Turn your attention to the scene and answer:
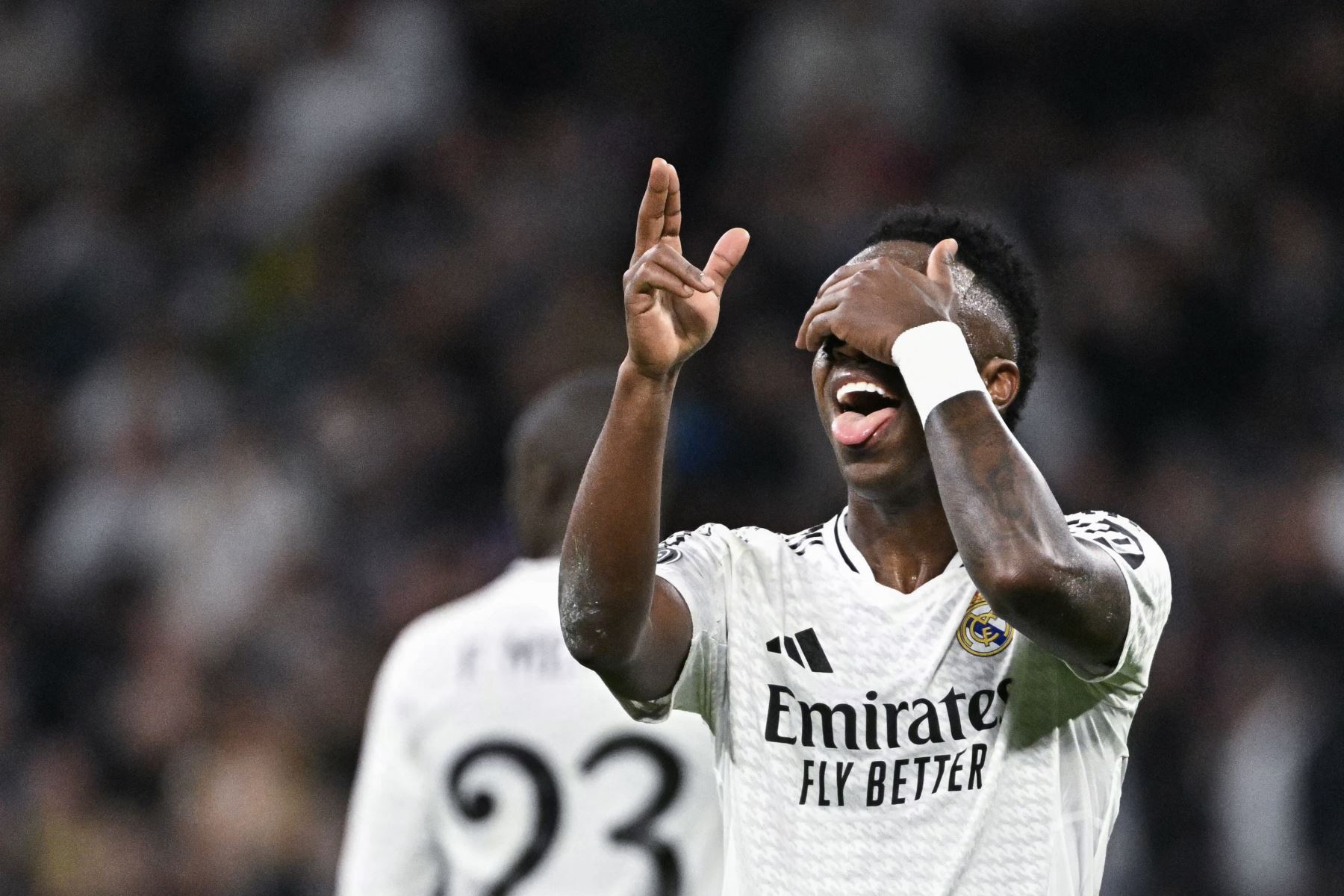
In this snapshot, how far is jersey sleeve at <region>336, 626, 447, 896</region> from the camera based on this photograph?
13.0 ft

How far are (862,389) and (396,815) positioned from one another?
1760 mm

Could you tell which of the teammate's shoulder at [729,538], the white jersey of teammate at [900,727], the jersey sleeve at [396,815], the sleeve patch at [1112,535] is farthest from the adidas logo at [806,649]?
the jersey sleeve at [396,815]

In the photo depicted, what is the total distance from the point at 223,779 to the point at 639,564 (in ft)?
16.5

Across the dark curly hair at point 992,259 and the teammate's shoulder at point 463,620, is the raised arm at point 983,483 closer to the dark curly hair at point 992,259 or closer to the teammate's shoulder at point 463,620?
the dark curly hair at point 992,259

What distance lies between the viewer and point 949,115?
8711mm

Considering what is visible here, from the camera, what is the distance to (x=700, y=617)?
2.68 metres

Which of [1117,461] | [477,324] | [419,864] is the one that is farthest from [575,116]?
[419,864]

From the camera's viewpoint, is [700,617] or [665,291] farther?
[700,617]

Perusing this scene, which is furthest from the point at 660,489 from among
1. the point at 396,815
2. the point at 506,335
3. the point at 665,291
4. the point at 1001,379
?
the point at 506,335

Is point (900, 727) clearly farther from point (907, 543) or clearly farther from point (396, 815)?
point (396, 815)

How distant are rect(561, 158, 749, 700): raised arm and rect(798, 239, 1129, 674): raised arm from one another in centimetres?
22

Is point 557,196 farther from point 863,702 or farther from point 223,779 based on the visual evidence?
point 863,702

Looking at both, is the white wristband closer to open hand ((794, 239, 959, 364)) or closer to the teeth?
open hand ((794, 239, 959, 364))

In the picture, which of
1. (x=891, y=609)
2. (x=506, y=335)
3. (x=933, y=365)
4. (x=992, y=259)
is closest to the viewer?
(x=933, y=365)
